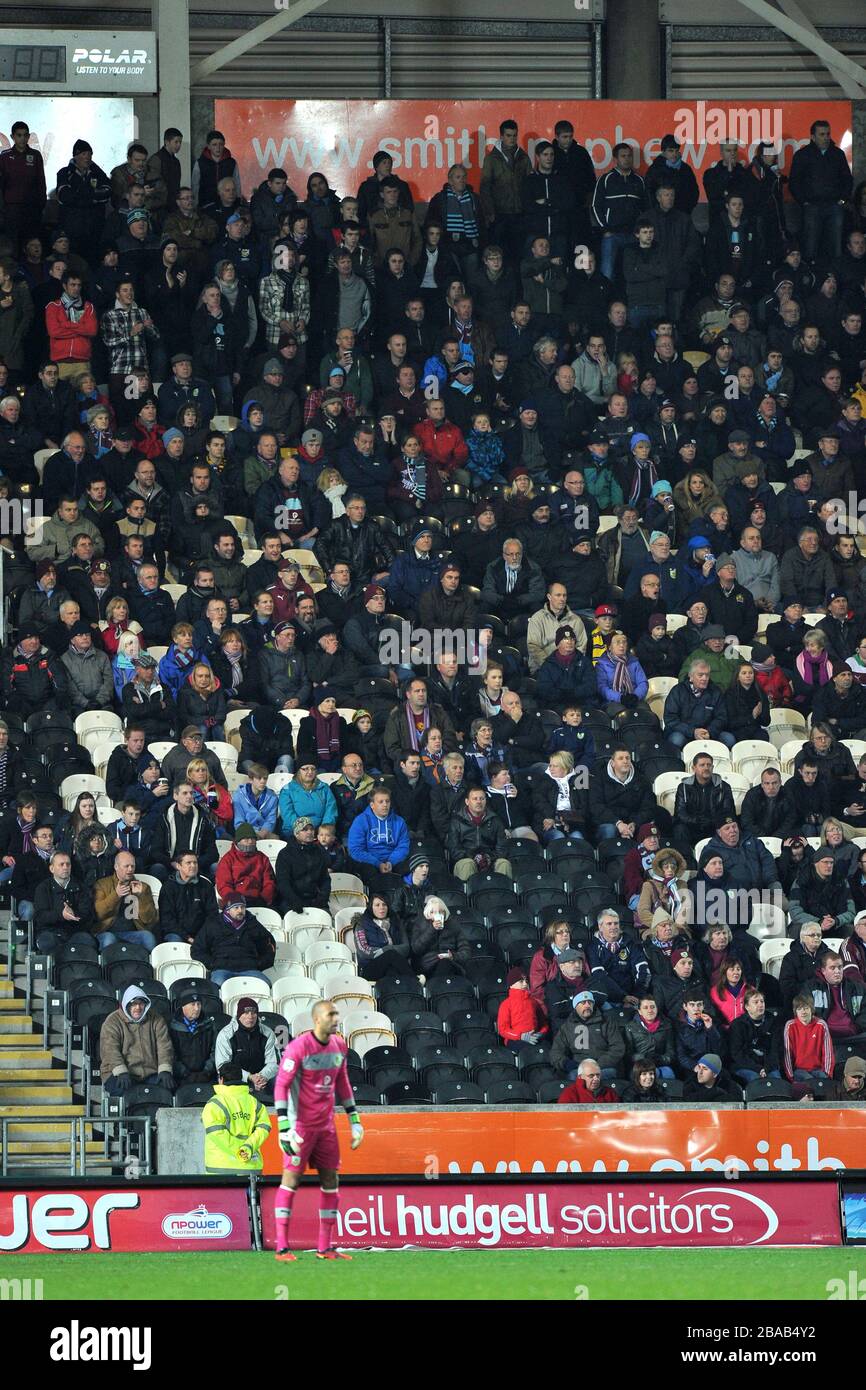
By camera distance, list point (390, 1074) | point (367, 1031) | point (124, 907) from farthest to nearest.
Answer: point (124, 907) < point (367, 1031) < point (390, 1074)

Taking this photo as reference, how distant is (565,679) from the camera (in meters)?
19.7

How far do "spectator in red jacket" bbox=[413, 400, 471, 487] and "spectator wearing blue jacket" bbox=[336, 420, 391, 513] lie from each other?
0.69m

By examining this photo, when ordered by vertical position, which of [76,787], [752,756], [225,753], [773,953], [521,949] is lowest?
[773,953]

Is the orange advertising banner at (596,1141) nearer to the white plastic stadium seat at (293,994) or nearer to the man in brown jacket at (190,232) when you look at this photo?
the white plastic stadium seat at (293,994)

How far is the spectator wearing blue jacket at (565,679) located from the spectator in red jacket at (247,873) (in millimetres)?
3417

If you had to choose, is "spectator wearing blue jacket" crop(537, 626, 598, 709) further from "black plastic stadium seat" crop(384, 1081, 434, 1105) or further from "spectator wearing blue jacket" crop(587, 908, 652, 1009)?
"black plastic stadium seat" crop(384, 1081, 434, 1105)

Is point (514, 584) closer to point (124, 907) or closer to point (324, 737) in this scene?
point (324, 737)

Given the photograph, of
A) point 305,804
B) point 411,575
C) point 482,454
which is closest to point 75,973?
point 305,804

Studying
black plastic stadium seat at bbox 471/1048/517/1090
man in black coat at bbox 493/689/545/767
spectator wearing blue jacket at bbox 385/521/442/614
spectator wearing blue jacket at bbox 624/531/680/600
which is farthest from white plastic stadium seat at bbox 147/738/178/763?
spectator wearing blue jacket at bbox 624/531/680/600

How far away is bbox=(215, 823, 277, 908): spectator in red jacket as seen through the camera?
17.3 metres

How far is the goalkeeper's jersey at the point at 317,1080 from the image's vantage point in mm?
12492

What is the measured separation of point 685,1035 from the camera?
1628 cm

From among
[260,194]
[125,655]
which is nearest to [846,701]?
[125,655]

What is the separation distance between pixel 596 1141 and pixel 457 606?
244 inches
